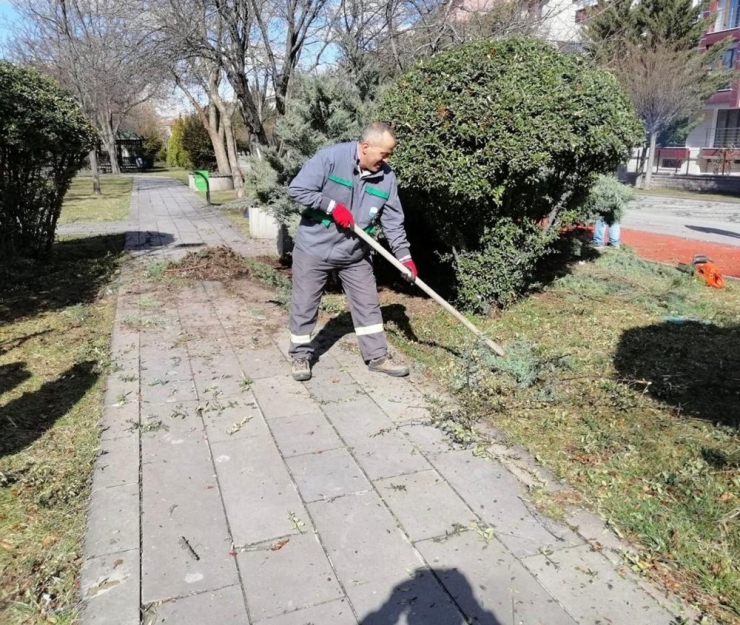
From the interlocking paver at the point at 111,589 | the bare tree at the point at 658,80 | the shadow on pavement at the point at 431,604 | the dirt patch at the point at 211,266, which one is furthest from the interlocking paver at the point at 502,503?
the bare tree at the point at 658,80

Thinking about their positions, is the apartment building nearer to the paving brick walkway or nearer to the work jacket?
the work jacket

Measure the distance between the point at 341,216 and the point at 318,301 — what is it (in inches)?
28.8

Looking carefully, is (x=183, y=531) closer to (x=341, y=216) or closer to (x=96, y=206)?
(x=341, y=216)

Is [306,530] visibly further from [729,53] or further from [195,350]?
[729,53]

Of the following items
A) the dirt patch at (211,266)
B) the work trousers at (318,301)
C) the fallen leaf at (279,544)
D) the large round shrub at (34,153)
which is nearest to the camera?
the fallen leaf at (279,544)

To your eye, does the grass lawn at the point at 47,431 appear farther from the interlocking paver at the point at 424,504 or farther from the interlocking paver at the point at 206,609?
the interlocking paver at the point at 424,504

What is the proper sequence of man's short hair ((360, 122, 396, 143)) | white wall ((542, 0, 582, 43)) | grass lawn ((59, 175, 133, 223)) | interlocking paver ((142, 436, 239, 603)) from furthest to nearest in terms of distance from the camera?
grass lawn ((59, 175, 133, 223))
white wall ((542, 0, 582, 43))
man's short hair ((360, 122, 396, 143))
interlocking paver ((142, 436, 239, 603))

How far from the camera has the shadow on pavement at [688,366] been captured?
151 inches

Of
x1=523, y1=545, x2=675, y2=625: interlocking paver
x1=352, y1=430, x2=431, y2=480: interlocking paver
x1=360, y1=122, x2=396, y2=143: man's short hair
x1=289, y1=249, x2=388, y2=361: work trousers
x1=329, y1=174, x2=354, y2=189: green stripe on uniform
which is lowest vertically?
x1=523, y1=545, x2=675, y2=625: interlocking paver

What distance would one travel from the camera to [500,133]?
4.60m

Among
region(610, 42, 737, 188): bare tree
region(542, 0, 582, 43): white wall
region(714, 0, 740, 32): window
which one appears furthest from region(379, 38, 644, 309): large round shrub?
region(714, 0, 740, 32): window

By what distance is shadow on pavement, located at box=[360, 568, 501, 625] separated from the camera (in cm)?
215

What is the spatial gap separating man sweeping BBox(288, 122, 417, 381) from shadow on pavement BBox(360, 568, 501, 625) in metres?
2.04

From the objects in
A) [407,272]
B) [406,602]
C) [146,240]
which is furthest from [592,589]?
[146,240]
